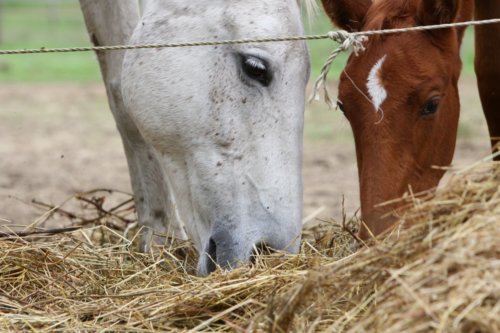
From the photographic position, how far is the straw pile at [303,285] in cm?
221

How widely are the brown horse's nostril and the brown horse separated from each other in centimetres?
34

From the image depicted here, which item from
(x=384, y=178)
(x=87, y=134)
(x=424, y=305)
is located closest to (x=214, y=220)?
(x=384, y=178)

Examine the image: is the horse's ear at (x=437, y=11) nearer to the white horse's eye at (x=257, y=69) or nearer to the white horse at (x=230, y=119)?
the white horse at (x=230, y=119)

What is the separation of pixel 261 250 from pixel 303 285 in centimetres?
76

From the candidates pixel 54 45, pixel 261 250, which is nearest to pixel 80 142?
pixel 261 250

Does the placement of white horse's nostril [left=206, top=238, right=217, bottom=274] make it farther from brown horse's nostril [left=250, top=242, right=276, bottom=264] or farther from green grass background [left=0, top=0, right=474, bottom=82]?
green grass background [left=0, top=0, right=474, bottom=82]

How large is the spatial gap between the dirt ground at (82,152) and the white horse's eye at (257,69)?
6.74 ft

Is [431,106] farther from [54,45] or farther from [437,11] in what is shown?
[54,45]

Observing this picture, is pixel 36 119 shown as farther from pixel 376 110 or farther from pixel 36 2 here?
pixel 36 2

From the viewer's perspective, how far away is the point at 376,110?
10.4 ft

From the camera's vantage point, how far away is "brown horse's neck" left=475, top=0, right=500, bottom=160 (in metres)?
4.25

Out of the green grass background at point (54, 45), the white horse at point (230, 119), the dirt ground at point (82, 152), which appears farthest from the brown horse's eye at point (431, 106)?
the green grass background at point (54, 45)

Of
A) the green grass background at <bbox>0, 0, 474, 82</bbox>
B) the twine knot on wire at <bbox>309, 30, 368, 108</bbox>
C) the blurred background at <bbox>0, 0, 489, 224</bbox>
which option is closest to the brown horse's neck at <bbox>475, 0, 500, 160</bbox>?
the blurred background at <bbox>0, 0, 489, 224</bbox>

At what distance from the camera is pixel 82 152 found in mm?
9180
